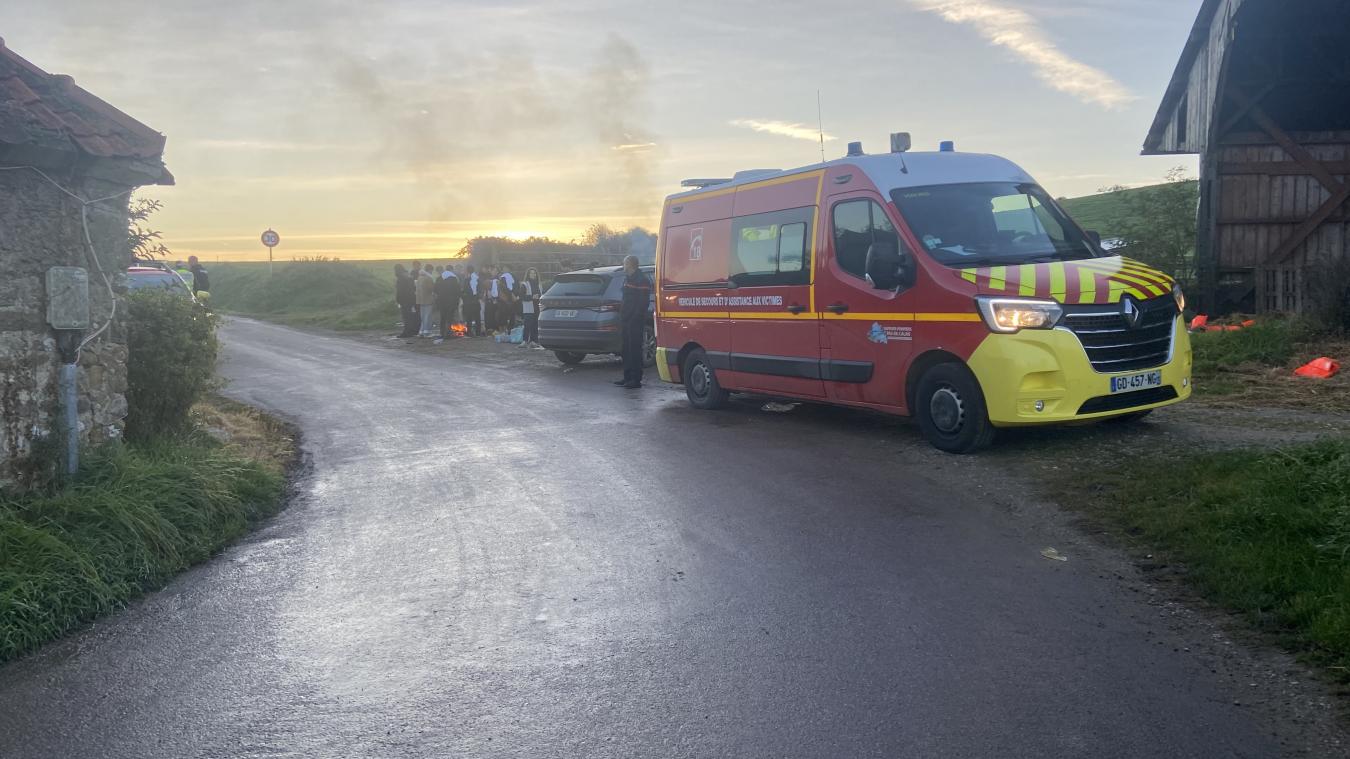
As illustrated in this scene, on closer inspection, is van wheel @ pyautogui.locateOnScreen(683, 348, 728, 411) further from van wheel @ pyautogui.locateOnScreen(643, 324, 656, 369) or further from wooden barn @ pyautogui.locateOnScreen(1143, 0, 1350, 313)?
wooden barn @ pyautogui.locateOnScreen(1143, 0, 1350, 313)

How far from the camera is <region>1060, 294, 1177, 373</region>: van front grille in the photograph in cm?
796

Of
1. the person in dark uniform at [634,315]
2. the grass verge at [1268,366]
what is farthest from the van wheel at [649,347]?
the grass verge at [1268,366]

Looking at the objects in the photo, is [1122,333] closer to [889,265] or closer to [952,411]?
[952,411]

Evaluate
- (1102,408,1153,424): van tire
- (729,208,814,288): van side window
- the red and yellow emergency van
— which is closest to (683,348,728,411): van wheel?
the red and yellow emergency van

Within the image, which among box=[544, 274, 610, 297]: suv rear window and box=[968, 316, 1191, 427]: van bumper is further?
→ box=[544, 274, 610, 297]: suv rear window

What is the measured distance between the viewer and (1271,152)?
52.5ft

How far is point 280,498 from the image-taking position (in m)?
8.11

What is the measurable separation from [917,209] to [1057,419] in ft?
7.45

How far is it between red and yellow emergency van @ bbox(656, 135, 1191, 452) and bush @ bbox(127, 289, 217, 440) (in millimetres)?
5331

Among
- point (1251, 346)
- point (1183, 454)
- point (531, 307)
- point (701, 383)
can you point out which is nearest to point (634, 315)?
point (701, 383)

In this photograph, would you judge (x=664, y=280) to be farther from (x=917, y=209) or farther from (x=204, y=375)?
(x=204, y=375)

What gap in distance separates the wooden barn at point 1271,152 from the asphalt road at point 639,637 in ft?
33.4

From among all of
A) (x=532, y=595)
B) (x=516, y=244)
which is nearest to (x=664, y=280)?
(x=532, y=595)

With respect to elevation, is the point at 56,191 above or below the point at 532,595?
above
